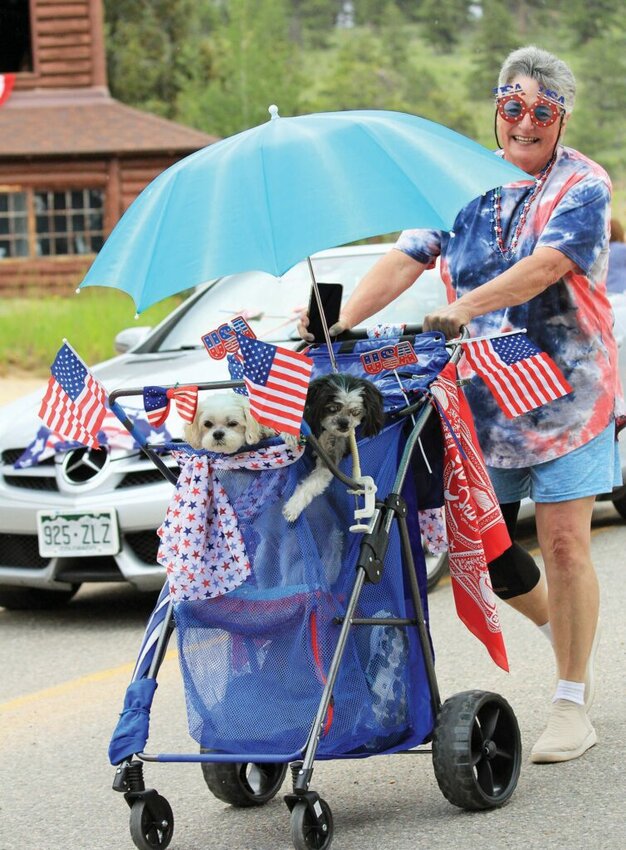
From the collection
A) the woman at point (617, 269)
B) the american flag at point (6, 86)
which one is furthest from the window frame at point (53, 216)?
the woman at point (617, 269)

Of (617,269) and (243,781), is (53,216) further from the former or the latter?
(243,781)

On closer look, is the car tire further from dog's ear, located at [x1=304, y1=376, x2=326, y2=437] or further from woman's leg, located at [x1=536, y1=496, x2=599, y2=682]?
dog's ear, located at [x1=304, y1=376, x2=326, y2=437]

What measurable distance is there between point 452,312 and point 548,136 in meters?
0.76

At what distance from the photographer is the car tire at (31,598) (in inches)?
292

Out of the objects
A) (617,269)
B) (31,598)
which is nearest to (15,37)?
(617,269)

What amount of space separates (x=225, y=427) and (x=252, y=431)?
75mm

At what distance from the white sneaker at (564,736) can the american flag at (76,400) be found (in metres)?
1.68

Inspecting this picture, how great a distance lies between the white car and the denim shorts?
2217 millimetres

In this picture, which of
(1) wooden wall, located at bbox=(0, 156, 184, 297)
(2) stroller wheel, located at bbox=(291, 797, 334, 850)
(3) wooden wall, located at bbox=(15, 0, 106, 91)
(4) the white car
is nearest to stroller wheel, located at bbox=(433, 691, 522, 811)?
(2) stroller wheel, located at bbox=(291, 797, 334, 850)

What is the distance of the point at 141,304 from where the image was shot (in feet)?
12.3

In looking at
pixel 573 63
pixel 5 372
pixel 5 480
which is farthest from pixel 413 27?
pixel 5 480

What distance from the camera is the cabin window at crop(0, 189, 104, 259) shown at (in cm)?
2889

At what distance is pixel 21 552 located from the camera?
6883 mm

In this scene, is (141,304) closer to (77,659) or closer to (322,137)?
(322,137)
